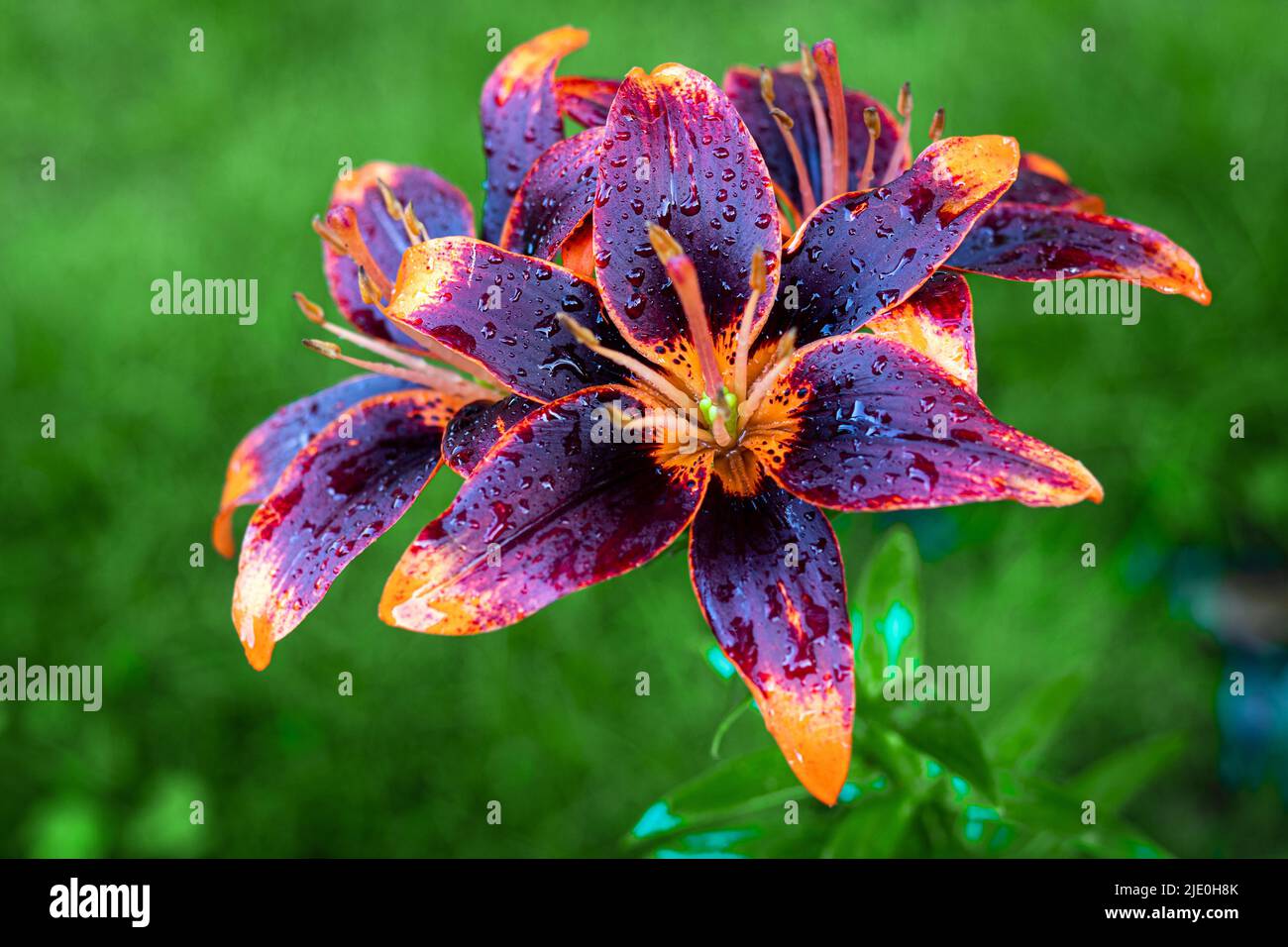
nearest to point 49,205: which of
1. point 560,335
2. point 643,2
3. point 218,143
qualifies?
point 218,143

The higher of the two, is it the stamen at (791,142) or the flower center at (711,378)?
the stamen at (791,142)

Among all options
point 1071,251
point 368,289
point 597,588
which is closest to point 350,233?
point 368,289

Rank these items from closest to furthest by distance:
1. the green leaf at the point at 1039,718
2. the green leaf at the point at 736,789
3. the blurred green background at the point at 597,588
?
the green leaf at the point at 736,789 → the green leaf at the point at 1039,718 → the blurred green background at the point at 597,588

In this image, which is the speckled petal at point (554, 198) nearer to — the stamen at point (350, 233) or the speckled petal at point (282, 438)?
the stamen at point (350, 233)

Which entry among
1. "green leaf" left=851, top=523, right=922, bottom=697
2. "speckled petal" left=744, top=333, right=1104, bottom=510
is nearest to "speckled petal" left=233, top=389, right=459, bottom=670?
"speckled petal" left=744, top=333, right=1104, bottom=510

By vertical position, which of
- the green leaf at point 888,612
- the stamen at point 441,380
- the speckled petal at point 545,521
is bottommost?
the green leaf at point 888,612

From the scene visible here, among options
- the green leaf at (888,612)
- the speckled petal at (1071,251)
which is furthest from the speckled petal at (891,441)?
the green leaf at (888,612)
